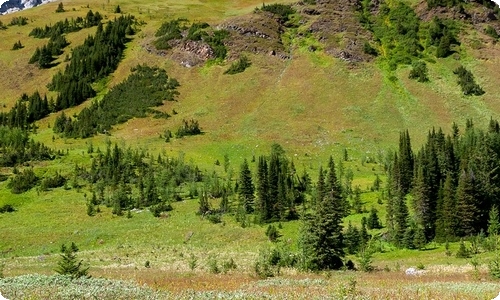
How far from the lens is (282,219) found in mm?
71250

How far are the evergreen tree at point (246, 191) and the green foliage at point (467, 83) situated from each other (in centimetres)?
8143

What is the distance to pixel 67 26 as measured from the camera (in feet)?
602

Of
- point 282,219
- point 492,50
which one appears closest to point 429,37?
point 492,50

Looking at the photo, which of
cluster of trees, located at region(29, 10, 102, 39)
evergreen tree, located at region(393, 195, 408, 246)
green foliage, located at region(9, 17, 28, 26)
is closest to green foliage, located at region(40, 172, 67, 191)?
evergreen tree, located at region(393, 195, 408, 246)

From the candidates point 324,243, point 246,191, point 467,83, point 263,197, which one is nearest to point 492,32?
point 467,83

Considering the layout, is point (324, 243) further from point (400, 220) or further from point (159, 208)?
point (159, 208)

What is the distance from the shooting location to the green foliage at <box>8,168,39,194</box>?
80812 millimetres

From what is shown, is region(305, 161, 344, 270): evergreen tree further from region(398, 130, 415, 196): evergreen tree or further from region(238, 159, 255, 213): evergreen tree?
region(398, 130, 415, 196): evergreen tree

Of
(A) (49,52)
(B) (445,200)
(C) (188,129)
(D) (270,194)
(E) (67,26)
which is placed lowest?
(B) (445,200)

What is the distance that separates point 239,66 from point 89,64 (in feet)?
159

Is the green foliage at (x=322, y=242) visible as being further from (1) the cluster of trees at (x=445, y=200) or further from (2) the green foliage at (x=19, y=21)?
(2) the green foliage at (x=19, y=21)

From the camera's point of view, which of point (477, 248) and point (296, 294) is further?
point (477, 248)

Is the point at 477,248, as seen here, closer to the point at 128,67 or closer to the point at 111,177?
the point at 111,177

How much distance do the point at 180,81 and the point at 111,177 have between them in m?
62.9
